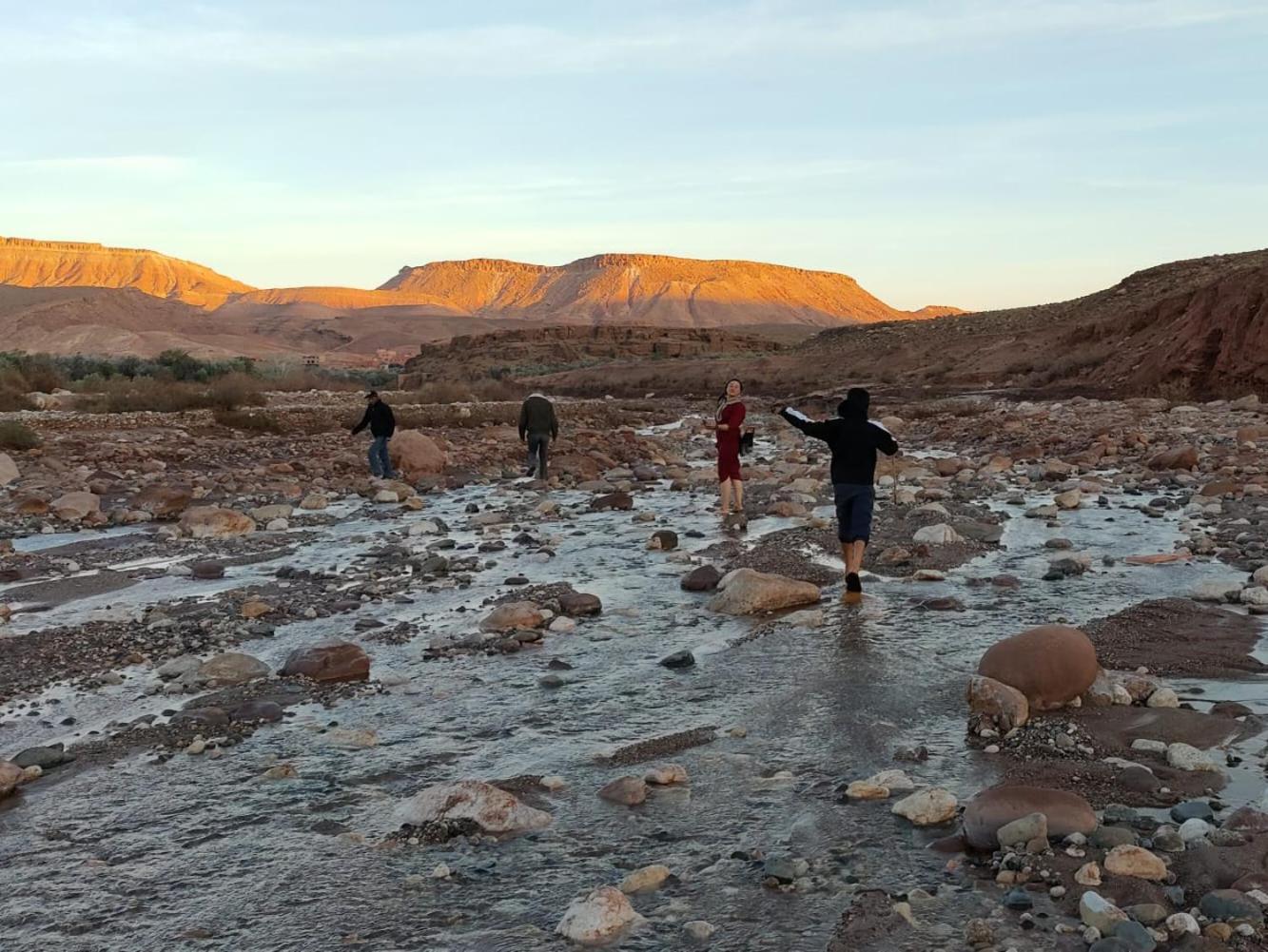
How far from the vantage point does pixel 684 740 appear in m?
5.70

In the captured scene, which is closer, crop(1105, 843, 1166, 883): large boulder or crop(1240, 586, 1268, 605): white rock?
crop(1105, 843, 1166, 883): large boulder

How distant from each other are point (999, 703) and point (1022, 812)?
1436 millimetres

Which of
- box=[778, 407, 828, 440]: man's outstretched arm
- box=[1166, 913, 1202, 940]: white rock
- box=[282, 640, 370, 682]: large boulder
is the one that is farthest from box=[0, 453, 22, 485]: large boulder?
box=[1166, 913, 1202, 940]: white rock

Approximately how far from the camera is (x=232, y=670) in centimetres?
685

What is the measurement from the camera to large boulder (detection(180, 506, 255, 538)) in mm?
12906

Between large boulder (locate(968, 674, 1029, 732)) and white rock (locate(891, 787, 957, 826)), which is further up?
large boulder (locate(968, 674, 1029, 732))

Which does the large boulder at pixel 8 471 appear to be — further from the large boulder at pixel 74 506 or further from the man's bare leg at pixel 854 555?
the man's bare leg at pixel 854 555

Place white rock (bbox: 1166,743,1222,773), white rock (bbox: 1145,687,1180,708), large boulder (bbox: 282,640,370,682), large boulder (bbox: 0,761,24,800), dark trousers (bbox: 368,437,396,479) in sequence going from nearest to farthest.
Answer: white rock (bbox: 1166,743,1222,773), large boulder (bbox: 0,761,24,800), white rock (bbox: 1145,687,1180,708), large boulder (bbox: 282,640,370,682), dark trousers (bbox: 368,437,396,479)

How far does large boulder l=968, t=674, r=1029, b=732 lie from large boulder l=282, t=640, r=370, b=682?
3758 millimetres

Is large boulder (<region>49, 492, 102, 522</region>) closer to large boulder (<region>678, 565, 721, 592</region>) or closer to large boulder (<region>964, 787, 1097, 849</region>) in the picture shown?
large boulder (<region>678, 565, 721, 592</region>)

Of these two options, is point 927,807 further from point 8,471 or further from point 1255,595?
point 8,471

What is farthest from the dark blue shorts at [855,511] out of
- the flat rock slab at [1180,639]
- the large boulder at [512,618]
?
the large boulder at [512,618]

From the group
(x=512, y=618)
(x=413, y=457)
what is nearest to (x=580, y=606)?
(x=512, y=618)

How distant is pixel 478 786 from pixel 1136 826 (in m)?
2.73
